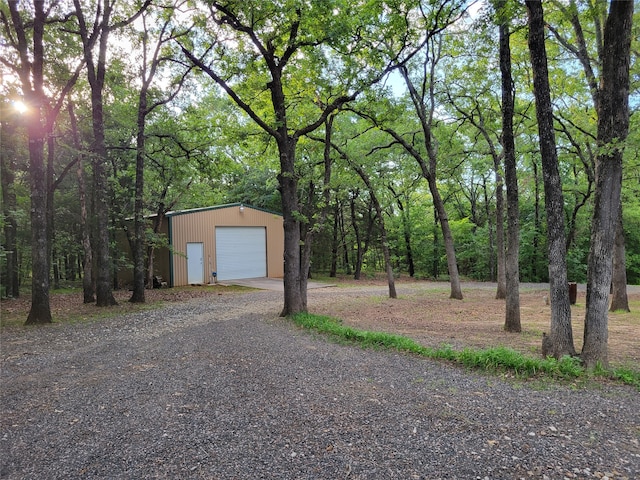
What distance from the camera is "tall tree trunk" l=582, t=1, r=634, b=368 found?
415 cm

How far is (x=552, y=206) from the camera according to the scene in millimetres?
4566

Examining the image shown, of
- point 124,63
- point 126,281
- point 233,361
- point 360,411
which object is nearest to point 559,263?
point 360,411

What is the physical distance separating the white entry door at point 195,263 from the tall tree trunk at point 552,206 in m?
15.8

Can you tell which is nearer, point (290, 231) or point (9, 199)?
point (290, 231)

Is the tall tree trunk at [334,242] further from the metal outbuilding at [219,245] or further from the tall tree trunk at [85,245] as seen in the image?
the tall tree trunk at [85,245]

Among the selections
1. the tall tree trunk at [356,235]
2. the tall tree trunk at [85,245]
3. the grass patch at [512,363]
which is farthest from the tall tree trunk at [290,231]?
the tall tree trunk at [356,235]

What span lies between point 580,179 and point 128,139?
21.5m

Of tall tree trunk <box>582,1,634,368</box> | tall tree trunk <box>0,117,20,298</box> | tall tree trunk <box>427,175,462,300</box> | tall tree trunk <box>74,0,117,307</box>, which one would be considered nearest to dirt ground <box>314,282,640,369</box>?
tall tree trunk <box>427,175,462,300</box>

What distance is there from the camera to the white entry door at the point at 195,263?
58.0 feet

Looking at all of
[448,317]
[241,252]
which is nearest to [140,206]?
[241,252]

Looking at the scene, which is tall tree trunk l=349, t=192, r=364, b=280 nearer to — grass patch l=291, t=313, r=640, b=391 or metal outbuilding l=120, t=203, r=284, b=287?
metal outbuilding l=120, t=203, r=284, b=287

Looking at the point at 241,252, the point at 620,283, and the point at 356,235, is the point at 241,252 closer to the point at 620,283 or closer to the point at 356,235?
the point at 356,235

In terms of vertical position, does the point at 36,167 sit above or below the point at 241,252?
above

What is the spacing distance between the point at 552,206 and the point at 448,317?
4634mm
